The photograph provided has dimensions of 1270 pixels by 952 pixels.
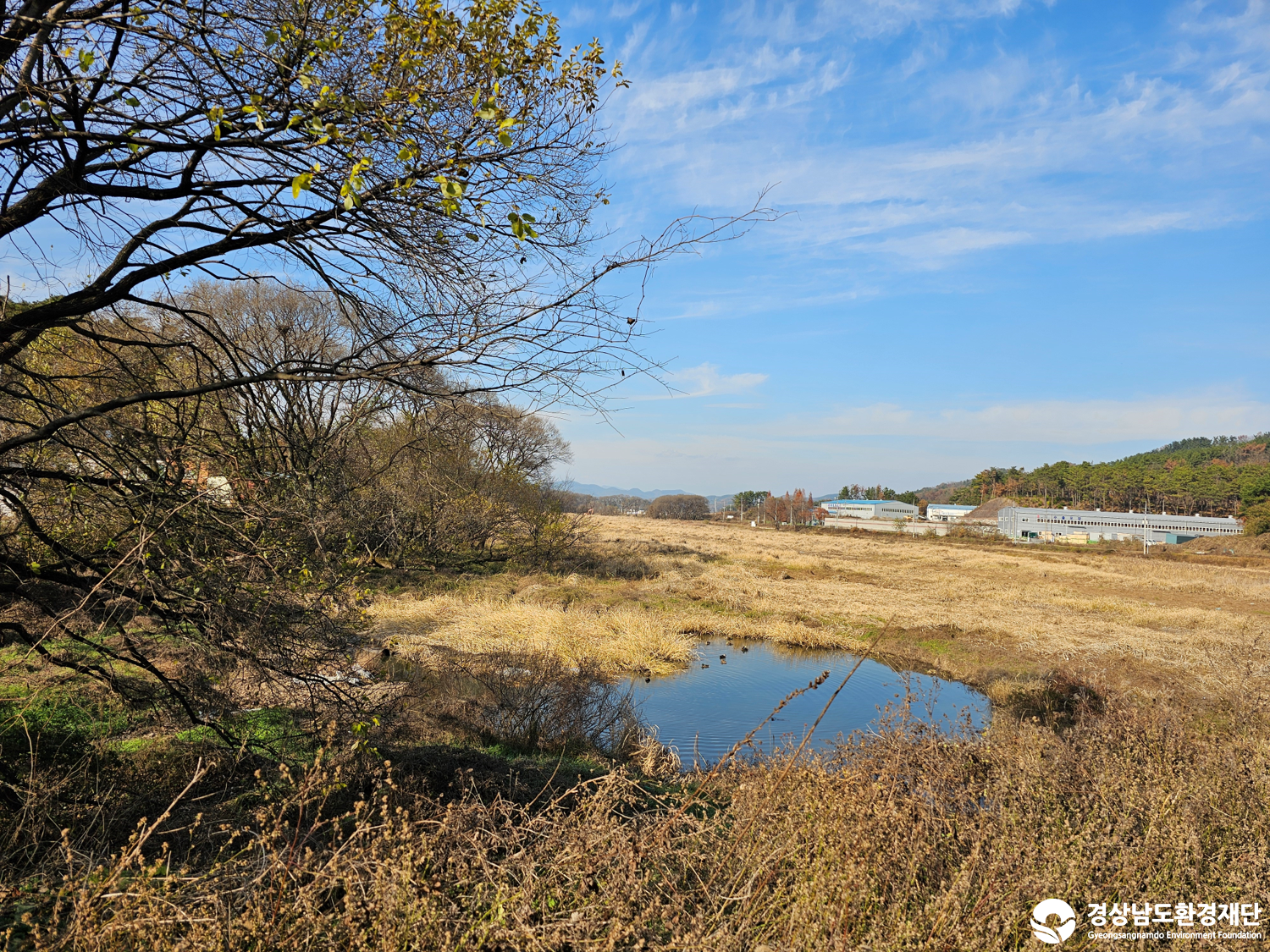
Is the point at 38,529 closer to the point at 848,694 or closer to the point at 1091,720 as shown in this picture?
the point at 1091,720

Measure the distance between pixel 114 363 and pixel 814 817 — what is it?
5728 mm

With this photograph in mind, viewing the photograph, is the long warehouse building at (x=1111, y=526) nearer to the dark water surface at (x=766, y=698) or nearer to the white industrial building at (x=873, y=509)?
the white industrial building at (x=873, y=509)

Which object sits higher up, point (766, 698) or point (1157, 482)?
point (1157, 482)

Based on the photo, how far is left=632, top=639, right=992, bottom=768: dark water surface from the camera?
1180 cm

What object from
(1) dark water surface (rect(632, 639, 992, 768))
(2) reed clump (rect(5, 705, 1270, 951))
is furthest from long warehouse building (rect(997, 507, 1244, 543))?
(2) reed clump (rect(5, 705, 1270, 951))

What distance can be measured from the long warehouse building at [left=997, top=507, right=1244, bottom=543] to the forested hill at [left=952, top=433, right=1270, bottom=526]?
429 centimetres

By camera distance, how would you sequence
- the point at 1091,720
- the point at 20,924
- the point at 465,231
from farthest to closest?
1. the point at 1091,720
2. the point at 465,231
3. the point at 20,924

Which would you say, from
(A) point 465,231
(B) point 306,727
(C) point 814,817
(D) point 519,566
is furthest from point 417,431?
(D) point 519,566

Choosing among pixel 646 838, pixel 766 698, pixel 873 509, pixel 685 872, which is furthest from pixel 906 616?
pixel 873 509

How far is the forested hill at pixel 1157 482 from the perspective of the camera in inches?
3334

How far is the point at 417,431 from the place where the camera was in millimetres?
5180

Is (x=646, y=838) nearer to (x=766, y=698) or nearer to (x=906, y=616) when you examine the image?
(x=766, y=698)

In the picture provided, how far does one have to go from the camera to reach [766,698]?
48.7 feet

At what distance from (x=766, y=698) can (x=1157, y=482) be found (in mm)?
101312
